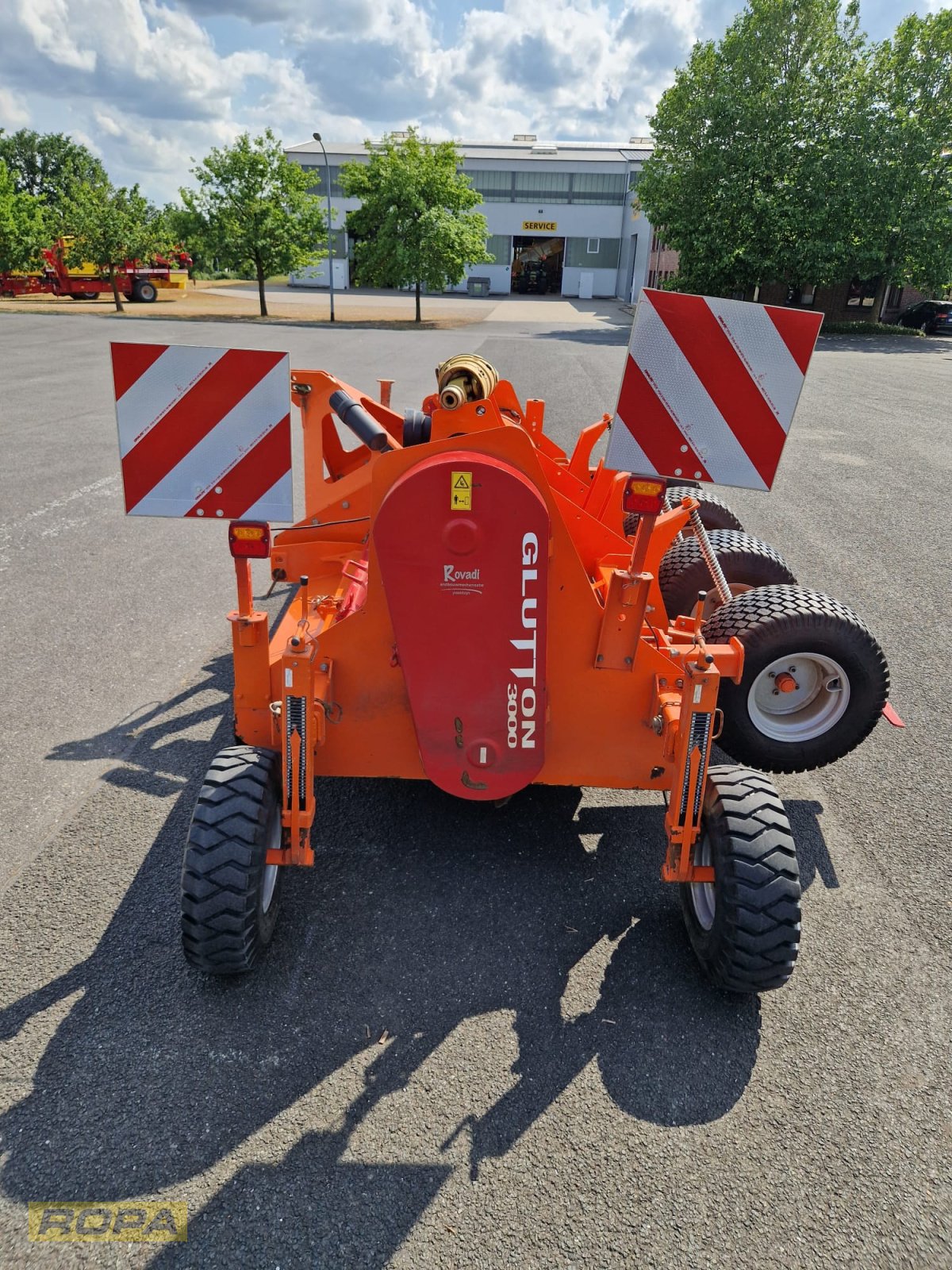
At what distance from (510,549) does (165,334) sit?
27.8 m

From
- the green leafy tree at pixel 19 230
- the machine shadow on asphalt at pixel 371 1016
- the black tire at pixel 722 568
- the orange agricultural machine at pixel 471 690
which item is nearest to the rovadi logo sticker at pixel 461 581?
the orange agricultural machine at pixel 471 690

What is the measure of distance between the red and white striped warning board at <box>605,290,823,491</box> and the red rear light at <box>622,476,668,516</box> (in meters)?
0.04

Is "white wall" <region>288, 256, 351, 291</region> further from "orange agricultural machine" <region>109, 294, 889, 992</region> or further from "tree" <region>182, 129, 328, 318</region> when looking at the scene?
"orange agricultural machine" <region>109, 294, 889, 992</region>

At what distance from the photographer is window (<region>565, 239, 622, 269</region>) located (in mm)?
Result: 66500

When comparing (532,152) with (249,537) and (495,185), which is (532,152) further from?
(249,537)

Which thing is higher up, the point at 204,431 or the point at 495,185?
the point at 495,185

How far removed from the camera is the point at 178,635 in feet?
18.6

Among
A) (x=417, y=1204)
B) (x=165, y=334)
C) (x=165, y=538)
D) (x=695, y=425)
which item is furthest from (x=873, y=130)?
(x=417, y=1204)

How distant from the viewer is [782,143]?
103 feet

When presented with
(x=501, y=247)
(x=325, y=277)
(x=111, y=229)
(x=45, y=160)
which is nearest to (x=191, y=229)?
(x=111, y=229)

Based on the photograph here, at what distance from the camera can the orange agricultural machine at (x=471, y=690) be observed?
275 centimetres

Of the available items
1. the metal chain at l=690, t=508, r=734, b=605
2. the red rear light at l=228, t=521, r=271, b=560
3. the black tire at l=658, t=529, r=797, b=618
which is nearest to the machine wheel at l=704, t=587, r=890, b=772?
the metal chain at l=690, t=508, r=734, b=605

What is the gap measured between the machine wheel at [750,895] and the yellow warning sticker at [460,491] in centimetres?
133

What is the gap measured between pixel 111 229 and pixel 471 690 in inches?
1536
